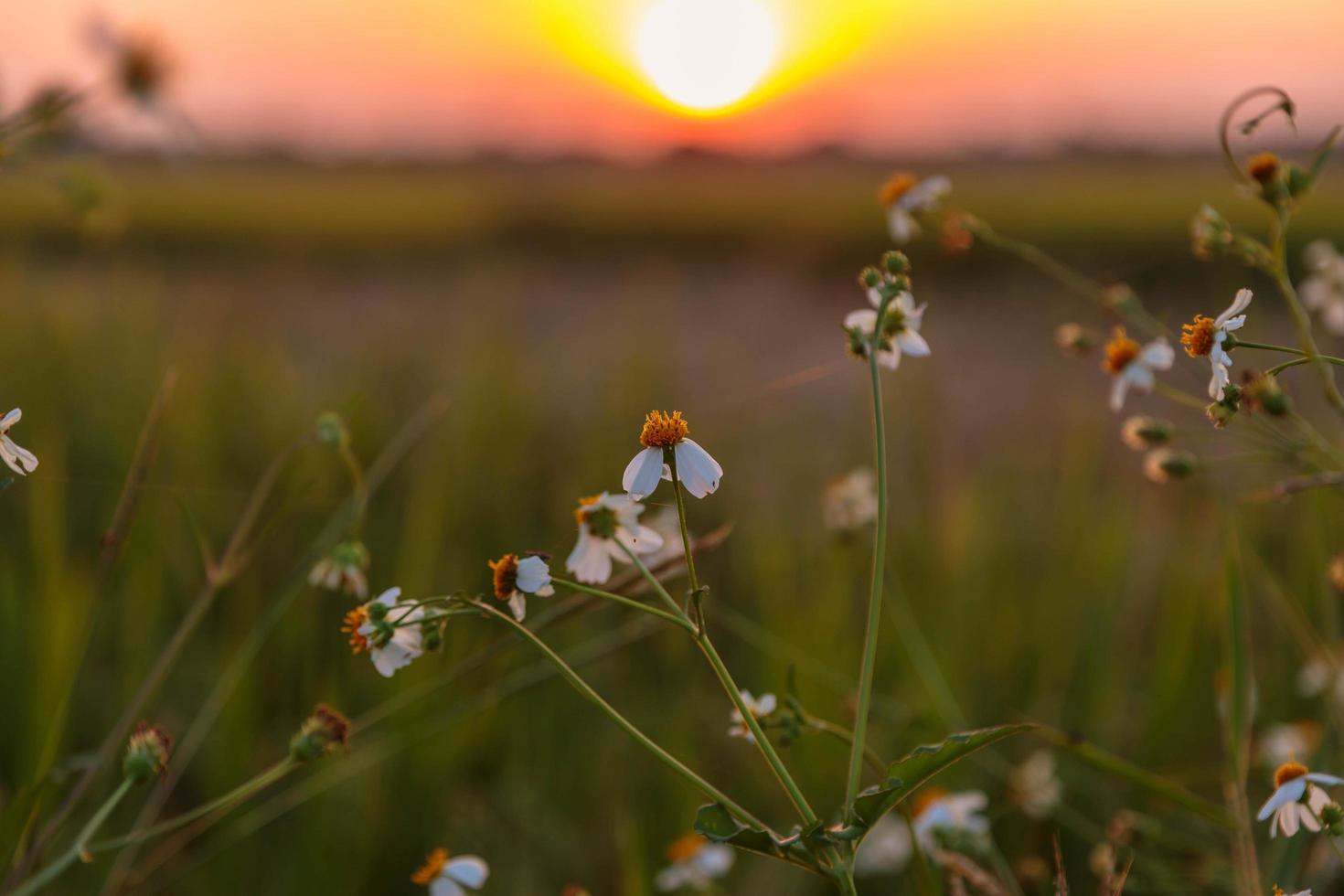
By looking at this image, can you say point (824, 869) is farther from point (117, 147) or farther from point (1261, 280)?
point (1261, 280)

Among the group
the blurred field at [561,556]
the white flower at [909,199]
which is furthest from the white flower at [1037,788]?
the white flower at [909,199]

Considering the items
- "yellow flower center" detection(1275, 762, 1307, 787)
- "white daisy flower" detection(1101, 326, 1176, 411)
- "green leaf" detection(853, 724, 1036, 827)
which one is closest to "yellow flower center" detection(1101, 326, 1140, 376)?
"white daisy flower" detection(1101, 326, 1176, 411)

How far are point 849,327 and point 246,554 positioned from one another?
0.47m

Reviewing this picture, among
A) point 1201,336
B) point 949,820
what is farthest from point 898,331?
point 949,820

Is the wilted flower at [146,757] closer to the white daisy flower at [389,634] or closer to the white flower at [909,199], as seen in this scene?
the white daisy flower at [389,634]

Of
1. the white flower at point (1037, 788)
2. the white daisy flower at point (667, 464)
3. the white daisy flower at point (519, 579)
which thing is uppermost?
the white flower at point (1037, 788)

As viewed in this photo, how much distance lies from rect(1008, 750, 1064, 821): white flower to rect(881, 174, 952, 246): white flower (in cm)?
46

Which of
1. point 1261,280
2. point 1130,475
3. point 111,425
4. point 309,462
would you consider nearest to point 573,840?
point 309,462

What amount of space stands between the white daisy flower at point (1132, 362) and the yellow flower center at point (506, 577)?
1.32 ft

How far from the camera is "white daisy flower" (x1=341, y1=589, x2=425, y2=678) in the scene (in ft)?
1.75

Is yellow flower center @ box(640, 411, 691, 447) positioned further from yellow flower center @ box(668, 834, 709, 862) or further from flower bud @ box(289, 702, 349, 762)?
yellow flower center @ box(668, 834, 709, 862)

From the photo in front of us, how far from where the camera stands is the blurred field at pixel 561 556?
117 centimetres

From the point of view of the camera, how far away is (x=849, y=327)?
1.83 ft

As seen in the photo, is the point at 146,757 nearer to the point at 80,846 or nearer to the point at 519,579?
the point at 80,846
